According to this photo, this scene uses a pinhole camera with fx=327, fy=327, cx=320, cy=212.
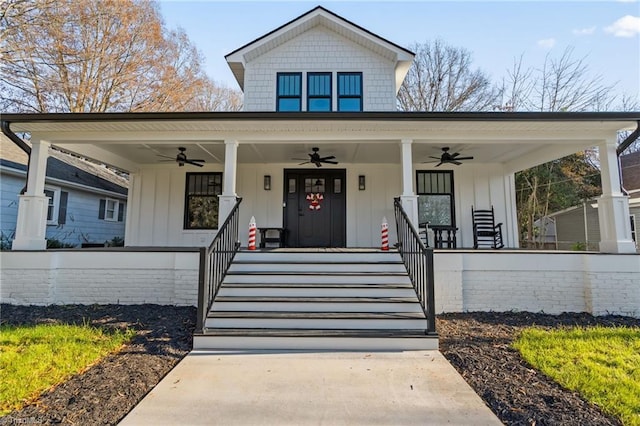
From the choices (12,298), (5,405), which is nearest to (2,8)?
(12,298)

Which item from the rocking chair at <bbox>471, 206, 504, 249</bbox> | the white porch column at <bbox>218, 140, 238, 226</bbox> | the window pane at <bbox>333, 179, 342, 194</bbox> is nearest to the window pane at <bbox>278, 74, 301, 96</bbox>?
the window pane at <bbox>333, 179, 342, 194</bbox>

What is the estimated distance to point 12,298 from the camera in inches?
224

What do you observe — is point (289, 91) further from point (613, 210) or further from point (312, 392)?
point (312, 392)

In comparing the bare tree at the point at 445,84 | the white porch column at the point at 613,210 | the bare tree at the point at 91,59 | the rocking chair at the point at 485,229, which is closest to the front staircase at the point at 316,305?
the rocking chair at the point at 485,229

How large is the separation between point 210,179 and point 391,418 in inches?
301

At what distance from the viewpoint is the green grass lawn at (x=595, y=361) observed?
108 inches

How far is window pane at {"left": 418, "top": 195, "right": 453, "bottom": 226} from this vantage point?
8.50m

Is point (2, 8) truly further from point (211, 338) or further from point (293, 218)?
point (211, 338)

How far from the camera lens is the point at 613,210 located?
563 centimetres

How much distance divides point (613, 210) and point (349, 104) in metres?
5.87

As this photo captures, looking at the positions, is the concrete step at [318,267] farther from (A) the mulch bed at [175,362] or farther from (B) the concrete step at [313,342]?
(B) the concrete step at [313,342]

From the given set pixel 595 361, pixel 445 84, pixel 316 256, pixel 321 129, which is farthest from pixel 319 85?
pixel 445 84

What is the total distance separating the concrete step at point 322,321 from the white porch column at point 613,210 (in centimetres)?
404

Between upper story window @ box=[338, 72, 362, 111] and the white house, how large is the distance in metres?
0.03
